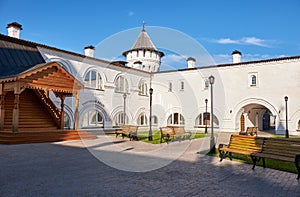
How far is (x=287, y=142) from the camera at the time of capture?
7.50 meters

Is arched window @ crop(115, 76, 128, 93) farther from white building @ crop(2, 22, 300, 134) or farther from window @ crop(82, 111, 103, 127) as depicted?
window @ crop(82, 111, 103, 127)

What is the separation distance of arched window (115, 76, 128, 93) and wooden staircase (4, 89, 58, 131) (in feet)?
30.2

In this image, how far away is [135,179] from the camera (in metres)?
6.36

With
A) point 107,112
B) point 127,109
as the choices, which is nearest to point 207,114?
point 127,109

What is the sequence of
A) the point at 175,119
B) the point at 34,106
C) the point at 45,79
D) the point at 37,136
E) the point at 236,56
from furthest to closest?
the point at 175,119 < the point at 236,56 < the point at 34,106 < the point at 45,79 < the point at 37,136

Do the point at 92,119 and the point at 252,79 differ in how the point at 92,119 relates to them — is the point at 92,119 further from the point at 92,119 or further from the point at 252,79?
the point at 252,79

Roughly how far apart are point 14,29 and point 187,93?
17.4 m

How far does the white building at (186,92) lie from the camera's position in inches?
836

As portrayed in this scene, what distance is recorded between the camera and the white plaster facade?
21.3 m

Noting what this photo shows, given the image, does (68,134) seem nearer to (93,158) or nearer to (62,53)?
(93,158)

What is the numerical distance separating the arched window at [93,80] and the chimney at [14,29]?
5.95 meters

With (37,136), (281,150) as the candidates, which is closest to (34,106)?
(37,136)

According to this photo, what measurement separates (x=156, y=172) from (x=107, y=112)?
16.6 metres

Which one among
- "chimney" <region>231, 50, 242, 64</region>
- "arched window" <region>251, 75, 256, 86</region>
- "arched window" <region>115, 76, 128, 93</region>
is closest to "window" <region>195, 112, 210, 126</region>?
"arched window" <region>251, 75, 256, 86</region>
